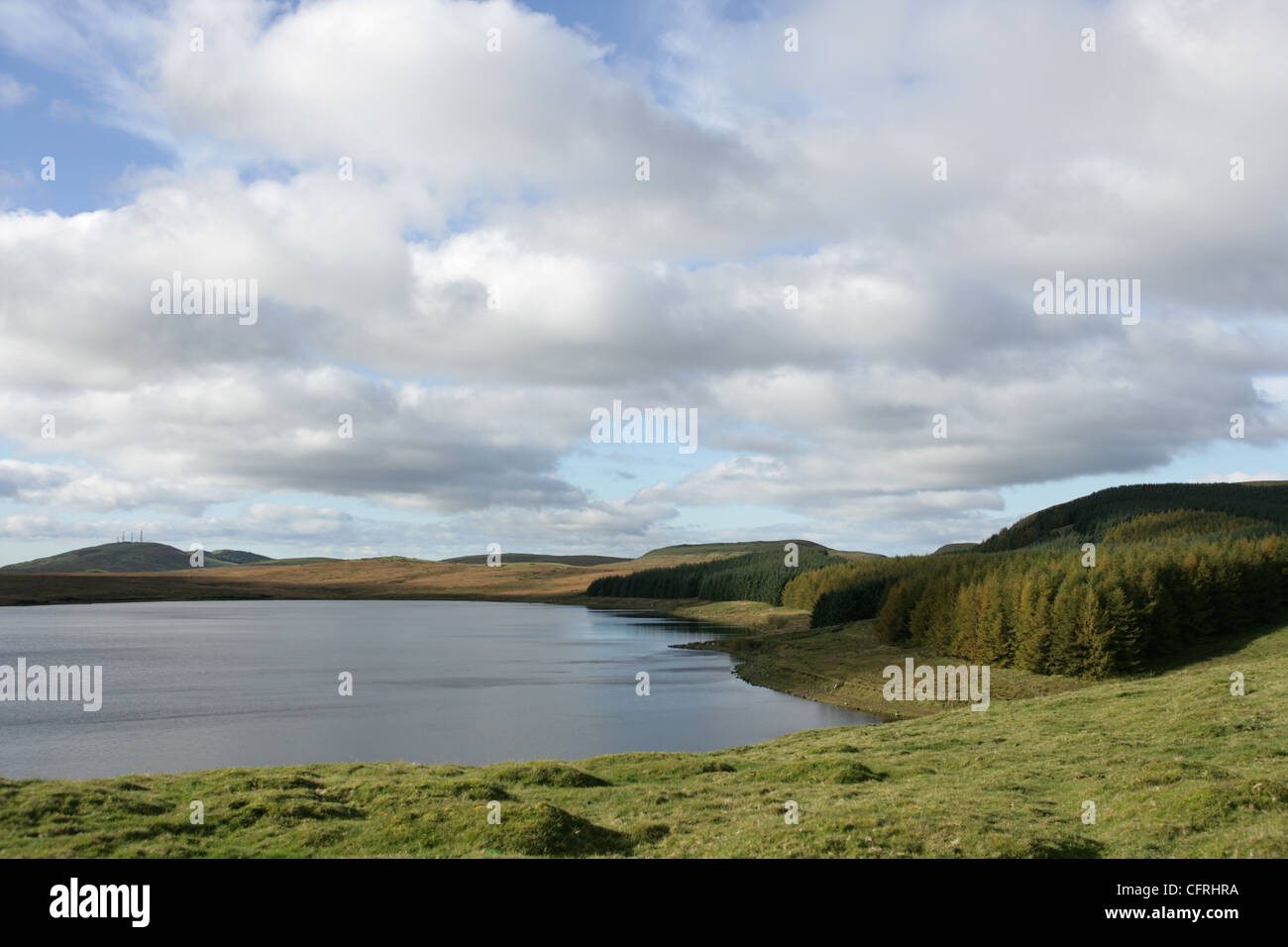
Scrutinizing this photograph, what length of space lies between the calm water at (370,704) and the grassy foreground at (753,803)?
1505 cm

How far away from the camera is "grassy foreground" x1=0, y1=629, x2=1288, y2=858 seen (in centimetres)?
1967

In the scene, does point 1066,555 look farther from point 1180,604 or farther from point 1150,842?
point 1150,842

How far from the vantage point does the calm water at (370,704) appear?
47781 millimetres

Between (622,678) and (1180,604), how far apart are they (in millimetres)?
54318

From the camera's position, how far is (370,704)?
64.8 m

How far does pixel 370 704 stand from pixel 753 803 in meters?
46.9

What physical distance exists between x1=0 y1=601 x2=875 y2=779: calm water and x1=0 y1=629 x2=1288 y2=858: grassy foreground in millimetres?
15050
